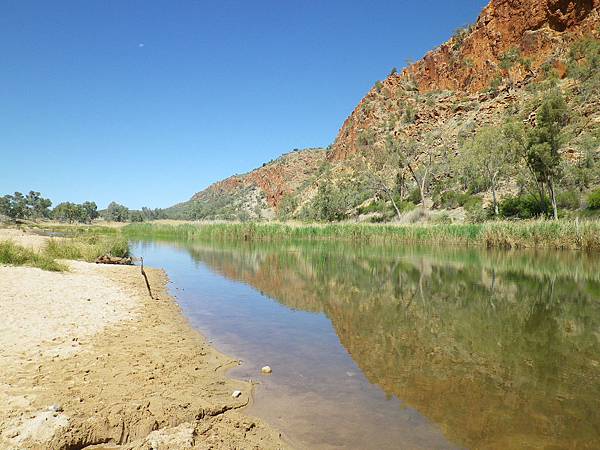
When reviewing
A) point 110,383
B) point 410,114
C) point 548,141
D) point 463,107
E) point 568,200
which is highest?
point 410,114

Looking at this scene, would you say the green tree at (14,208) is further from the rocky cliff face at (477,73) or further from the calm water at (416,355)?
the calm water at (416,355)

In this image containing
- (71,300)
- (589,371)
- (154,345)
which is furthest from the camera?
(71,300)

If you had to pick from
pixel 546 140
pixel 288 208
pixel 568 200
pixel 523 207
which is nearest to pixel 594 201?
pixel 568 200

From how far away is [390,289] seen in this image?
13750 millimetres

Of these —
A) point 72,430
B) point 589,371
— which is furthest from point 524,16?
point 72,430

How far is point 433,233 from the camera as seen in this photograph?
32656 mm

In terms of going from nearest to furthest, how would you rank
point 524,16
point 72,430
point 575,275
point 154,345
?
point 72,430 → point 154,345 → point 575,275 → point 524,16

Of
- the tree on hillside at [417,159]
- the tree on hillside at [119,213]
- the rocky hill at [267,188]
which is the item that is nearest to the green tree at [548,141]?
the tree on hillside at [417,159]

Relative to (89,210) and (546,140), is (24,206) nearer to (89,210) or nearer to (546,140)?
(89,210)

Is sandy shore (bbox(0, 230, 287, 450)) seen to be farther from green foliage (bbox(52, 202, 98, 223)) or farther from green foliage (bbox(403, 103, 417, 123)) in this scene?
green foliage (bbox(52, 202, 98, 223))

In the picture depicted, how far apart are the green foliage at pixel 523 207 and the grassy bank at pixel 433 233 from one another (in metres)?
8.53

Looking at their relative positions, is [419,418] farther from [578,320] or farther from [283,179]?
[283,179]

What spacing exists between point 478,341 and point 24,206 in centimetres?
10629

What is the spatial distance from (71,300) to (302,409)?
6.53 m
